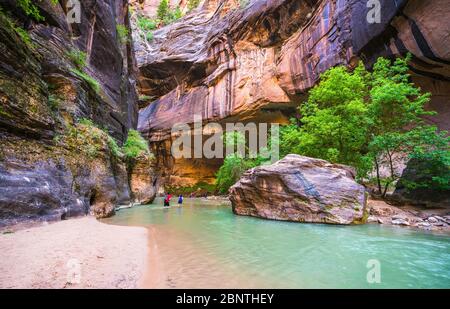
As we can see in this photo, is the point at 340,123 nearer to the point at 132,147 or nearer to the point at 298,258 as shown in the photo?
the point at 298,258

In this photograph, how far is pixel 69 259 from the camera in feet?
10.9

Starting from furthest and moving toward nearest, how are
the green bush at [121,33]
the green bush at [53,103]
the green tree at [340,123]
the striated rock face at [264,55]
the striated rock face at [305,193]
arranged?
the green bush at [121,33] < the striated rock face at [264,55] < the green tree at [340,123] < the striated rock face at [305,193] < the green bush at [53,103]

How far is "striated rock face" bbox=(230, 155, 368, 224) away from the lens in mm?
8416

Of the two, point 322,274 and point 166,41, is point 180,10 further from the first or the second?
point 322,274

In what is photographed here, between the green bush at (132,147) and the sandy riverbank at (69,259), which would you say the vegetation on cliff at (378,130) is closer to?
the sandy riverbank at (69,259)

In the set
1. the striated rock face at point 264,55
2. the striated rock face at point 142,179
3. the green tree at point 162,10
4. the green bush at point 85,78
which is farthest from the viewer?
the green tree at point 162,10

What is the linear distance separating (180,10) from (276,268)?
160ft

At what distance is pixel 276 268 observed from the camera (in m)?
3.78

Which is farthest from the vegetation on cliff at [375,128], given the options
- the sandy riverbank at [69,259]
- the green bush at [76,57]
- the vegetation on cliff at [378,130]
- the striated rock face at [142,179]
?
the green bush at [76,57]

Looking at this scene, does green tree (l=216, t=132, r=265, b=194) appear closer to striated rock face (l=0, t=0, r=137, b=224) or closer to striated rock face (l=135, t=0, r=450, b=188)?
striated rock face (l=135, t=0, r=450, b=188)

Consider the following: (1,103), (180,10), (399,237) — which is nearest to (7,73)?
(1,103)

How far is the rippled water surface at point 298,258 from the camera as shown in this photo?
327 centimetres

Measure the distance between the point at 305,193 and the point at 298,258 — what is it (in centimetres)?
486

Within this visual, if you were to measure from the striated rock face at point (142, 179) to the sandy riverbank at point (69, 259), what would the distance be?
37.8ft
